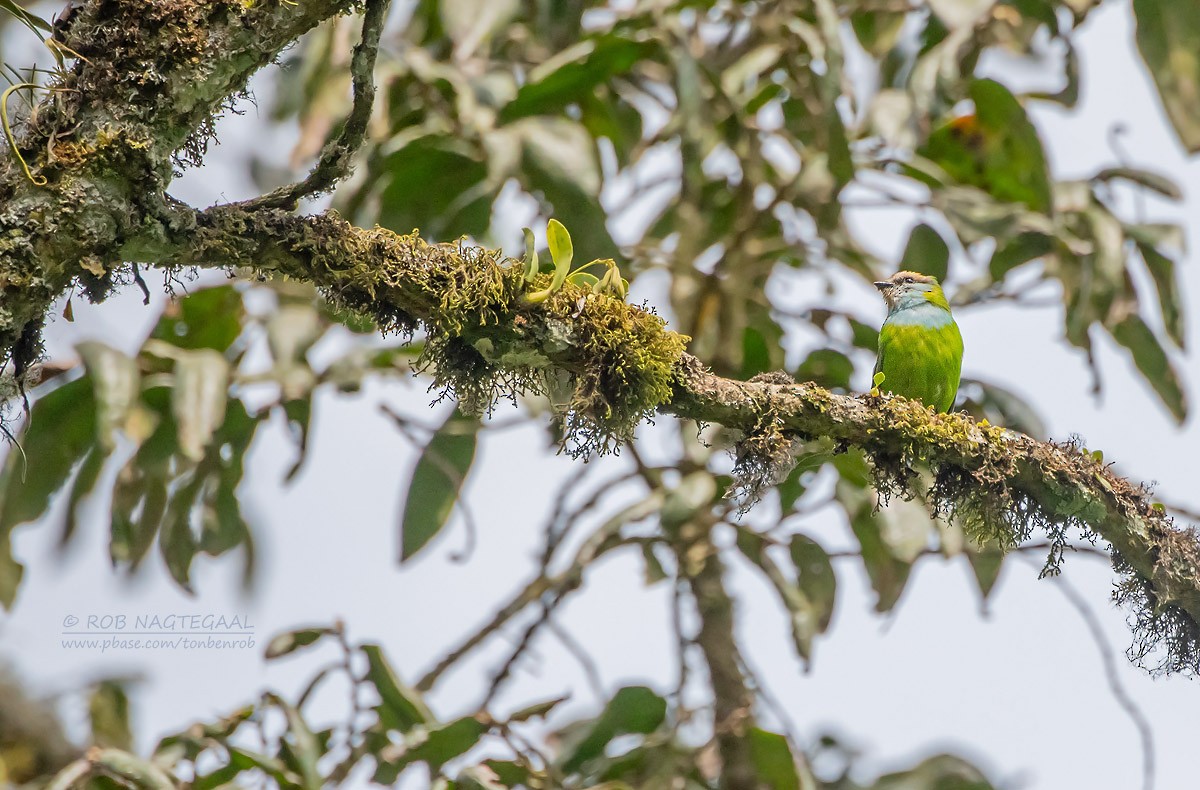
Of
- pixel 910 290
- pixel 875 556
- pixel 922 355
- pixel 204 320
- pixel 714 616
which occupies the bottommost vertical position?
pixel 714 616

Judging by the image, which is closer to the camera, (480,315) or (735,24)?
(480,315)

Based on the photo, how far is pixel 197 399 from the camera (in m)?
2.98

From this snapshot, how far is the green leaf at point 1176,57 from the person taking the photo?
356 cm

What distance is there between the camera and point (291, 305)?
3.68 metres

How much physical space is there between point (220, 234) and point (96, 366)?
1328mm

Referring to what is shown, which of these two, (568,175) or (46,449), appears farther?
(568,175)

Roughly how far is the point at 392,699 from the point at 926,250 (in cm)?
231

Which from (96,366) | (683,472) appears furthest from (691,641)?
(96,366)

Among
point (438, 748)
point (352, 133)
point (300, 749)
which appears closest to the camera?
point (352, 133)

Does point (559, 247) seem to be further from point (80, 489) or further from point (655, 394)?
point (80, 489)

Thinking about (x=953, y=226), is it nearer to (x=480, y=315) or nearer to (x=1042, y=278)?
(x=1042, y=278)

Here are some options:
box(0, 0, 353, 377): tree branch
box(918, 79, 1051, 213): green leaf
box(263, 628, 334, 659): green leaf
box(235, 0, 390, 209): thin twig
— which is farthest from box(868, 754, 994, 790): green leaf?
box(0, 0, 353, 377): tree branch

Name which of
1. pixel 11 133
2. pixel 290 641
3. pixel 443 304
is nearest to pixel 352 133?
pixel 443 304

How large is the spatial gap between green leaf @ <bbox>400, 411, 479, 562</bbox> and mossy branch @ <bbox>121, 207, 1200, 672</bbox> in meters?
1.30
